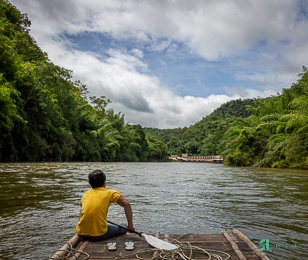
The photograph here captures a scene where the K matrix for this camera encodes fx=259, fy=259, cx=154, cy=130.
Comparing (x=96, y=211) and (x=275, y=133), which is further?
(x=275, y=133)

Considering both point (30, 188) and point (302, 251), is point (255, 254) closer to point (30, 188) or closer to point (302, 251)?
point (302, 251)

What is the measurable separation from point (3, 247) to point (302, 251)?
11.2 feet

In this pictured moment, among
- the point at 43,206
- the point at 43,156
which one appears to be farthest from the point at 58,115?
the point at 43,206

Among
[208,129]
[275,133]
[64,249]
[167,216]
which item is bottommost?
[167,216]

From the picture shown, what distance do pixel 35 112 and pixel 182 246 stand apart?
2174 centimetres

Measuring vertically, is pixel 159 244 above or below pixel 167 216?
above

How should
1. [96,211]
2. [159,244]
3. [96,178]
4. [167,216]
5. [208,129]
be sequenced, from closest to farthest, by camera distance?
[159,244] < [96,211] < [96,178] < [167,216] < [208,129]

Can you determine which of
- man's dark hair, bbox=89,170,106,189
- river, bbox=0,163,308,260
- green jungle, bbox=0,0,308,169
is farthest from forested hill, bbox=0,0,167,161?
man's dark hair, bbox=89,170,106,189

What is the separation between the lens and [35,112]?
21.7 meters

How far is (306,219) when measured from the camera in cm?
436

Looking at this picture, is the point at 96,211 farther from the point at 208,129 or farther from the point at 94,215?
the point at 208,129

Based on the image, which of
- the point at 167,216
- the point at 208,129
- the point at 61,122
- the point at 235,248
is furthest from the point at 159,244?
the point at 208,129

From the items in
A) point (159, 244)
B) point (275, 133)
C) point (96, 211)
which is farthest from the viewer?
point (275, 133)

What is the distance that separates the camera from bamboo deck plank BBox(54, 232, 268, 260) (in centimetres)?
244
